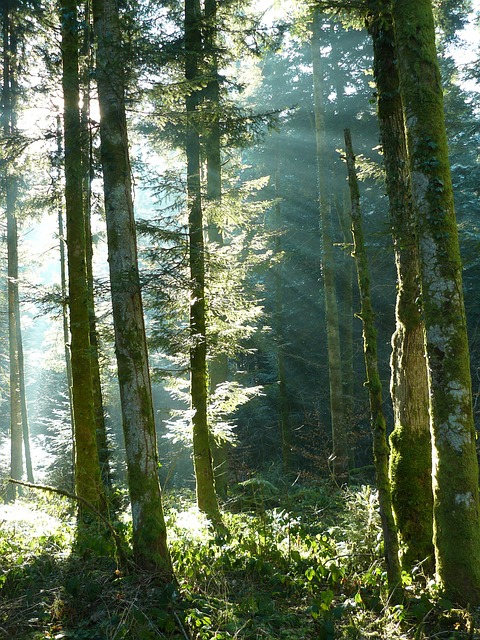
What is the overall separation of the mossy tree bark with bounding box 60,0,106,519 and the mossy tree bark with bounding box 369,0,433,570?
477 centimetres

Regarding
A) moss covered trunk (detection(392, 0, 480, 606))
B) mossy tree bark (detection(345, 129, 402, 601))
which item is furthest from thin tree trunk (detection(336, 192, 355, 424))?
moss covered trunk (detection(392, 0, 480, 606))

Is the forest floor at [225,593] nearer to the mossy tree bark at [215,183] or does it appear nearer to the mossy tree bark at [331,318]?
the mossy tree bark at [215,183]

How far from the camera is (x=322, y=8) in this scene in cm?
657

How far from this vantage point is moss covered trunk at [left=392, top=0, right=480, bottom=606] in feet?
15.0

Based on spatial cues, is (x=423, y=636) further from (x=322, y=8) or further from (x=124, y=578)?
(x=322, y=8)

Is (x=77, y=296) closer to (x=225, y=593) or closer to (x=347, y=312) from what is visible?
(x=225, y=593)

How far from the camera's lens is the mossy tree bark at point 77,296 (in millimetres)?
8031

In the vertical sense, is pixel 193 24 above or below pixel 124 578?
above

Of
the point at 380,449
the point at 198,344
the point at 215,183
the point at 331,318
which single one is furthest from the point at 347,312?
the point at 380,449

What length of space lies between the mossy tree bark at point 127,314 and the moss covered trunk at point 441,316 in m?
2.88

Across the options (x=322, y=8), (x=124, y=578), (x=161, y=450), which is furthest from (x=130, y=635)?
(x=161, y=450)

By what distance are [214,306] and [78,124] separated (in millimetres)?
3913

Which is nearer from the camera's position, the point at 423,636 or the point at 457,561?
the point at 423,636

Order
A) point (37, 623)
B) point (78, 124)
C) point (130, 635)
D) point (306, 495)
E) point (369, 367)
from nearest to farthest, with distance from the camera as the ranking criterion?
point (130, 635) < point (37, 623) < point (369, 367) < point (78, 124) < point (306, 495)
